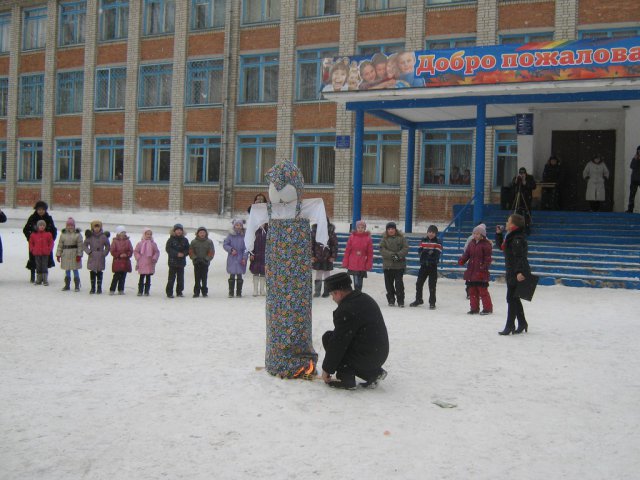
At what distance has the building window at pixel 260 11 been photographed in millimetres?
27734

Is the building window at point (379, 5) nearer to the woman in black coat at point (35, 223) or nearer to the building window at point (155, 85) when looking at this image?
the building window at point (155, 85)

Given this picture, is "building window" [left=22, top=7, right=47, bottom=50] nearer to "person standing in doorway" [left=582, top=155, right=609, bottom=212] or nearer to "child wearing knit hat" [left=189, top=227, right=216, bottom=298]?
"child wearing knit hat" [left=189, top=227, right=216, bottom=298]

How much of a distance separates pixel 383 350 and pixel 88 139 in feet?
89.1

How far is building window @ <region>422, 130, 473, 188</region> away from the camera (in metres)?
24.5

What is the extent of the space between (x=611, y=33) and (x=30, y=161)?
2451 cm

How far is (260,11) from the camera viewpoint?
91.9 ft

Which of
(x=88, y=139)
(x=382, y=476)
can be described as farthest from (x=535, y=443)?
(x=88, y=139)

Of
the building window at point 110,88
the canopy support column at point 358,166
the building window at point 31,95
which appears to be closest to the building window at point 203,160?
the building window at point 110,88

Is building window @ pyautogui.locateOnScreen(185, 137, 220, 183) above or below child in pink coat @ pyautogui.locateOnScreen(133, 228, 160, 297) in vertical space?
above

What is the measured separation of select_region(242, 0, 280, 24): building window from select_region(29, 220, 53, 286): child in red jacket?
586 inches

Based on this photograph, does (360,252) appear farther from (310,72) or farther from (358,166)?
A: (310,72)

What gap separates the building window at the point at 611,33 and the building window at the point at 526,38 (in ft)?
3.19

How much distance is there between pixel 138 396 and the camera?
6.60 meters

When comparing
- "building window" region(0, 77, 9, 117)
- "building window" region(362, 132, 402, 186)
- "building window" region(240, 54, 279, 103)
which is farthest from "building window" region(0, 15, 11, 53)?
"building window" region(362, 132, 402, 186)
